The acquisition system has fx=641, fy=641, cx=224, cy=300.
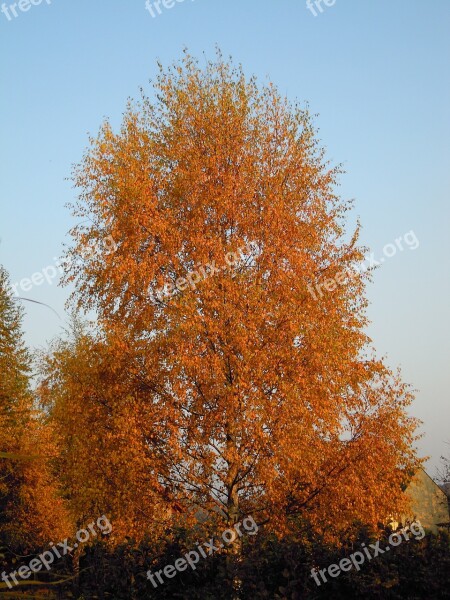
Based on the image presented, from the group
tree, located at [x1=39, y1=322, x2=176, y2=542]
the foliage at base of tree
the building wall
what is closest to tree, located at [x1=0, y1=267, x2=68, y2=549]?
tree, located at [x1=39, y1=322, x2=176, y2=542]

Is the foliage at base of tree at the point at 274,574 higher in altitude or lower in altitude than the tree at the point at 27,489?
lower

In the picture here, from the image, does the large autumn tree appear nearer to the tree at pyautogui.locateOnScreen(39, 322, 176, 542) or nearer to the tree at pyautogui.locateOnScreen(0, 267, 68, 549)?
the tree at pyautogui.locateOnScreen(39, 322, 176, 542)

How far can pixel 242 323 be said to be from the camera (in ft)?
44.5

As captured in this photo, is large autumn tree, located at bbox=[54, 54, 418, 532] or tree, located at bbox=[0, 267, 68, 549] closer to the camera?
large autumn tree, located at bbox=[54, 54, 418, 532]

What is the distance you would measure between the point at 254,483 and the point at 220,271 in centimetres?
483

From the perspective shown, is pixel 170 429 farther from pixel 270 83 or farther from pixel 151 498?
pixel 270 83

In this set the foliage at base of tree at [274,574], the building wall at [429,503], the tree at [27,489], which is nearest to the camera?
the foliage at base of tree at [274,574]

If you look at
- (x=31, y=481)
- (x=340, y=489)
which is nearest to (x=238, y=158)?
(x=340, y=489)

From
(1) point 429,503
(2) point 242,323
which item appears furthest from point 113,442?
(1) point 429,503

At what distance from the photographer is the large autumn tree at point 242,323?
1336 centimetres

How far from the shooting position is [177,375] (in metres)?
14.0

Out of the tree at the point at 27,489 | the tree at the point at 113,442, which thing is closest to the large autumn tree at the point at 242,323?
the tree at the point at 113,442

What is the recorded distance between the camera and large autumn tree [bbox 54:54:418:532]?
13.4 m

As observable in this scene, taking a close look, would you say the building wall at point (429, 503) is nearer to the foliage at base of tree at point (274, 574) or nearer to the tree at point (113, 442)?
the tree at point (113, 442)
